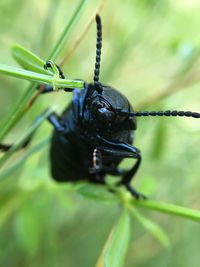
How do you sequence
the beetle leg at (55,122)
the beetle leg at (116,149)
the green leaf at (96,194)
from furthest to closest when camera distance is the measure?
the beetle leg at (55,122), the green leaf at (96,194), the beetle leg at (116,149)

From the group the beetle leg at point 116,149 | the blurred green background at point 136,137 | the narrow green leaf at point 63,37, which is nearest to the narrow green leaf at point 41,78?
the narrow green leaf at point 63,37

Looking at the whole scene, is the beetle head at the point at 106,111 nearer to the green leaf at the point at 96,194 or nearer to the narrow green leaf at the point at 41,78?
the green leaf at the point at 96,194

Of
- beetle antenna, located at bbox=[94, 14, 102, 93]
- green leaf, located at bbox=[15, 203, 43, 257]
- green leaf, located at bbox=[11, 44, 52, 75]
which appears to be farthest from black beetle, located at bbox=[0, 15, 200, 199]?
green leaf, located at bbox=[15, 203, 43, 257]

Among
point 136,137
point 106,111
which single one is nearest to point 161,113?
point 106,111

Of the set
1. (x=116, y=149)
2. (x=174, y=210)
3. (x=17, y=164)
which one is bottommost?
(x=174, y=210)

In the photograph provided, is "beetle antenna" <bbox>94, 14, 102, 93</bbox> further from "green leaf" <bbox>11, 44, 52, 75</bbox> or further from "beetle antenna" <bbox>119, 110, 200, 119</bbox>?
"green leaf" <bbox>11, 44, 52, 75</bbox>

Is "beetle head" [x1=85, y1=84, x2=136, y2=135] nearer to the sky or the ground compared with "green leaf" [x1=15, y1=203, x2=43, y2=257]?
nearer to the sky

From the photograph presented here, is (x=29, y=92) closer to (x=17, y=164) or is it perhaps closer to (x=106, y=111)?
(x=106, y=111)
